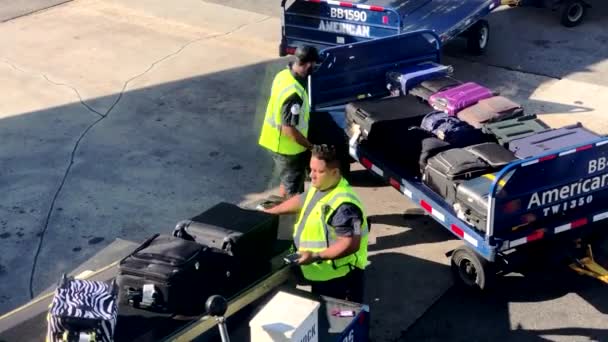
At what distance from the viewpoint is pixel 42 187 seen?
31.1 feet

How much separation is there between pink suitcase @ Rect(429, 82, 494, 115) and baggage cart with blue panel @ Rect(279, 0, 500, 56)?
1870mm

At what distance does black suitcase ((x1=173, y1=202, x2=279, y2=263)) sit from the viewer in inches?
230

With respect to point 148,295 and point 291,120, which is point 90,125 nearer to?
point 291,120

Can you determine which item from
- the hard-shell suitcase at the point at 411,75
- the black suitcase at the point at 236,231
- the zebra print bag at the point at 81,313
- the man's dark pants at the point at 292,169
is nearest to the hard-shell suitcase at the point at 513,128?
the hard-shell suitcase at the point at 411,75

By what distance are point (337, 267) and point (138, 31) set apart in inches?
359

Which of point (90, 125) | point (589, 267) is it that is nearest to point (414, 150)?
point (589, 267)

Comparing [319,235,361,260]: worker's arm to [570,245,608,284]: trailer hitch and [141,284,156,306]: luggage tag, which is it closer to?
[141,284,156,306]: luggage tag

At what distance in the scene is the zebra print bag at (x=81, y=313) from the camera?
15.8 feet

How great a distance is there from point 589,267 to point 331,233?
286cm

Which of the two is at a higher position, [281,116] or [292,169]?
[281,116]

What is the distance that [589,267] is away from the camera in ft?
24.7

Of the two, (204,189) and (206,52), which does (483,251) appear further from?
(206,52)

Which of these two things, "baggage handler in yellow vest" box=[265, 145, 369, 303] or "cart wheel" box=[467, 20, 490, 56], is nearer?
"baggage handler in yellow vest" box=[265, 145, 369, 303]

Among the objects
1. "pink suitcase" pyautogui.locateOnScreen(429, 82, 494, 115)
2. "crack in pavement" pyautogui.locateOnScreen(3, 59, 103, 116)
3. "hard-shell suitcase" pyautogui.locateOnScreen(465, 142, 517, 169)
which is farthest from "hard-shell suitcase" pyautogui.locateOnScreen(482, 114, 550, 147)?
"crack in pavement" pyautogui.locateOnScreen(3, 59, 103, 116)
